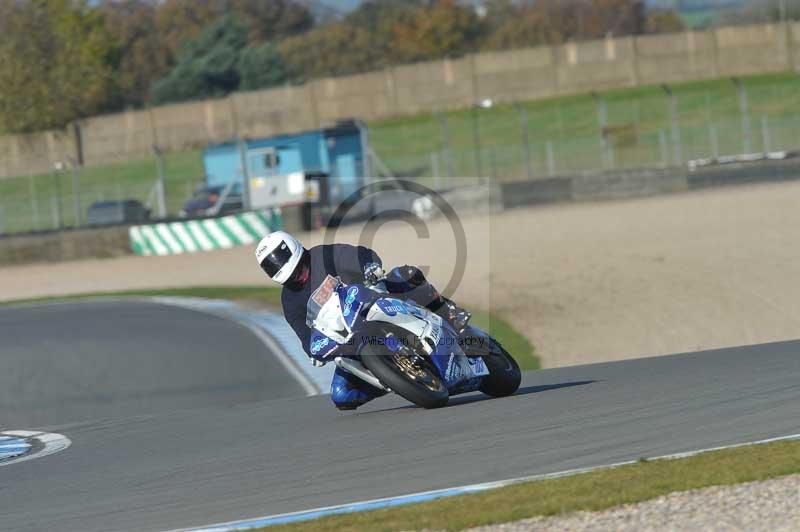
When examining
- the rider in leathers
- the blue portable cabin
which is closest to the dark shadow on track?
the rider in leathers

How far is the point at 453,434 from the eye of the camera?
7770 mm

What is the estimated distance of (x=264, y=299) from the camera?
23719 millimetres

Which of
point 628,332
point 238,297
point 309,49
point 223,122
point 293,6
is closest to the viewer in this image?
point 628,332

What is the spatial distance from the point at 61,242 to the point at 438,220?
9.91 m

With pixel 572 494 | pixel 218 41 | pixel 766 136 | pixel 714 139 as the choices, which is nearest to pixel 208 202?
pixel 714 139

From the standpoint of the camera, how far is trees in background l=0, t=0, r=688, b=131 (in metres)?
55.6

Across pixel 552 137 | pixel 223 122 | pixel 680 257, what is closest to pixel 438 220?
pixel 680 257

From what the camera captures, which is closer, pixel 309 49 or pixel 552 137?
pixel 552 137

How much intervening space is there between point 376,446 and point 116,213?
102 feet

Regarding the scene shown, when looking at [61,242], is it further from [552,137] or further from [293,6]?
[293,6]

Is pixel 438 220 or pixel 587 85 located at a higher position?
pixel 587 85

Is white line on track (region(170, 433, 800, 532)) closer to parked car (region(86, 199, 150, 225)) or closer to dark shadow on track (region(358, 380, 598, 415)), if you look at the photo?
dark shadow on track (region(358, 380, 598, 415))

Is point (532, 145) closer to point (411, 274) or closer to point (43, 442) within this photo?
point (43, 442)

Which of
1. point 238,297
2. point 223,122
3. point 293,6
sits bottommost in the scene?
point 238,297
